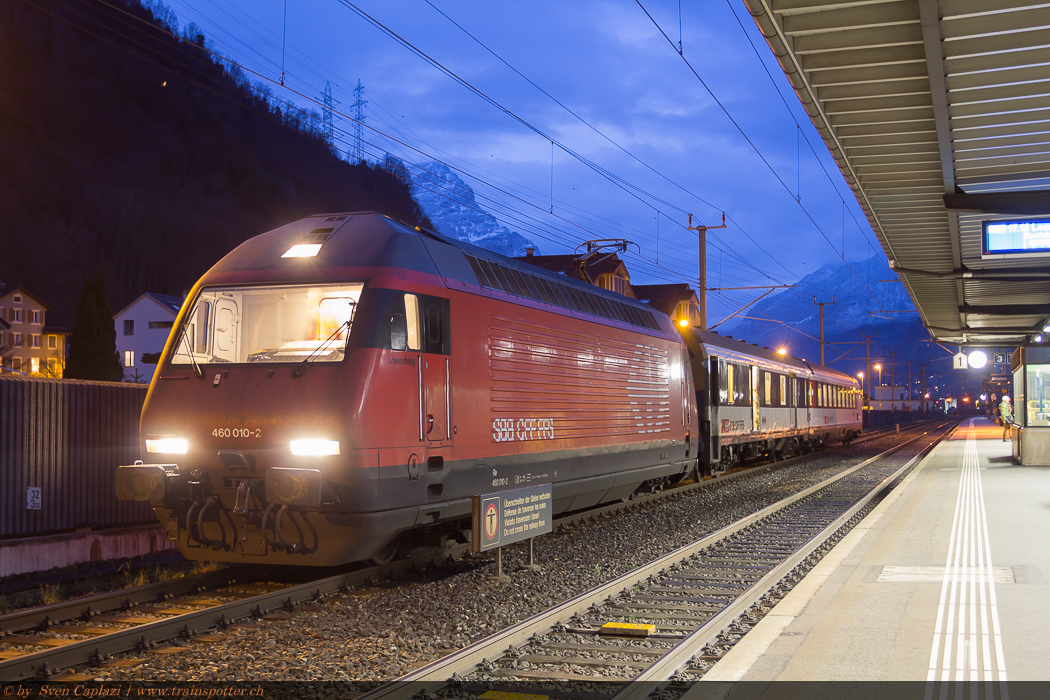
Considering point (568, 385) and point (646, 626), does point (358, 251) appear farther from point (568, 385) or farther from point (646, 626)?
point (646, 626)

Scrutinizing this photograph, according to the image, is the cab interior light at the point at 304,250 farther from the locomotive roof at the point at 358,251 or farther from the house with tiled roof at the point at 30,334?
the house with tiled roof at the point at 30,334

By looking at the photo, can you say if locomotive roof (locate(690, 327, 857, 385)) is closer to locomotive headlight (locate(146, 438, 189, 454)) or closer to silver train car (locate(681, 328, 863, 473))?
silver train car (locate(681, 328, 863, 473))

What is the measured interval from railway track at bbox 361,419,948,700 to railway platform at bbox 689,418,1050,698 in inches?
13.2

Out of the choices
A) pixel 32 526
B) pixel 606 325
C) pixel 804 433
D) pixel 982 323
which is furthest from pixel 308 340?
pixel 804 433

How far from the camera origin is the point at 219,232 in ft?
289

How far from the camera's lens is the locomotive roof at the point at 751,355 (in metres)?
22.3

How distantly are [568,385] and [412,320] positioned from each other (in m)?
4.05

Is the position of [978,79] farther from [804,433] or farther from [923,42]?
[804,433]

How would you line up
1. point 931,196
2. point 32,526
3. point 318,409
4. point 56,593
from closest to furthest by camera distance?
1. point 318,409
2. point 56,593
3. point 32,526
4. point 931,196

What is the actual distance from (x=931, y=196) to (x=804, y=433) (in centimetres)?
2016

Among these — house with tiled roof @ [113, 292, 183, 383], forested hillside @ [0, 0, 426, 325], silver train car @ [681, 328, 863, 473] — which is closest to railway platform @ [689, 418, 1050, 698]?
silver train car @ [681, 328, 863, 473]

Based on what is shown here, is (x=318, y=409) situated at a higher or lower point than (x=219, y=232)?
lower

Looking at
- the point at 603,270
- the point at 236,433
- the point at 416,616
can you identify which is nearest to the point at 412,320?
the point at 236,433

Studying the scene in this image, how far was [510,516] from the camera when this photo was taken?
9.33 meters
